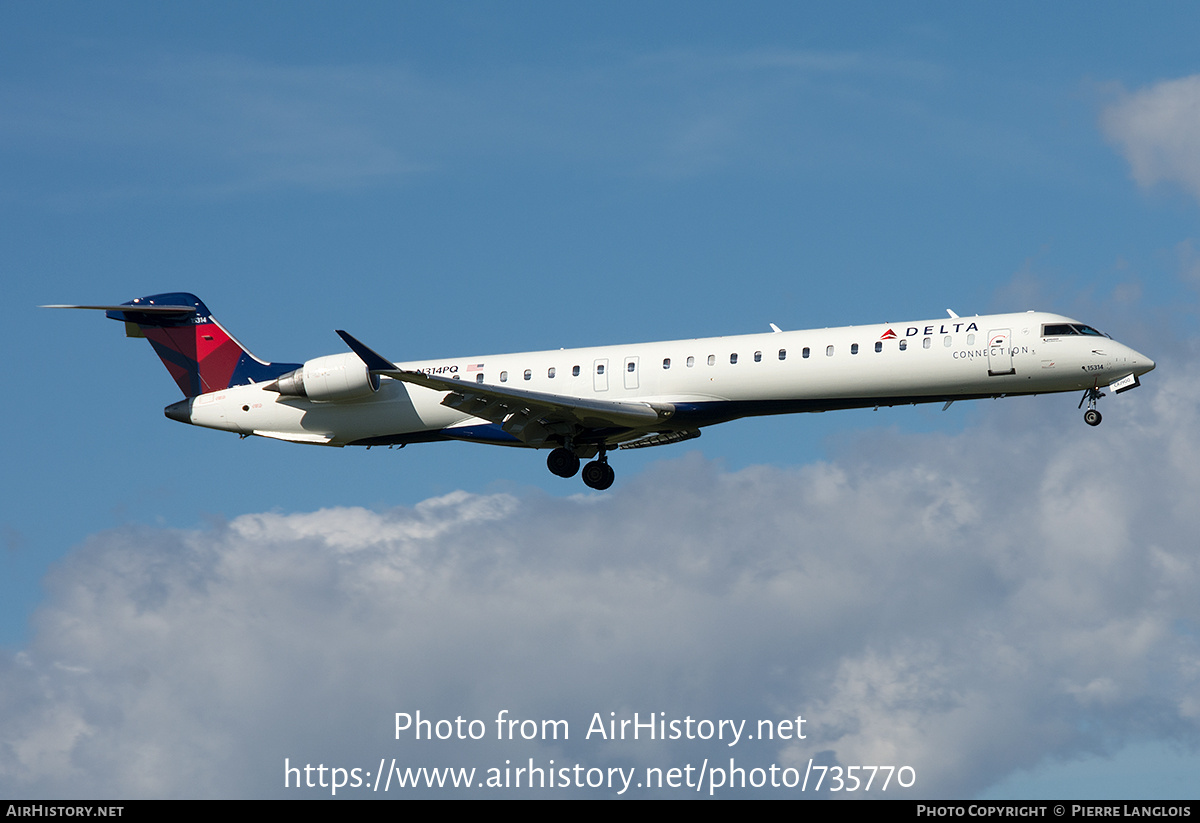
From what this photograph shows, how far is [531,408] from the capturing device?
33.4 metres

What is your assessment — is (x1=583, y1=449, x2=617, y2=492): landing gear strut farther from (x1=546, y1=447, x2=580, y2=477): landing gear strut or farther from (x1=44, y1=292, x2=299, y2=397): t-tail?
(x1=44, y1=292, x2=299, y2=397): t-tail

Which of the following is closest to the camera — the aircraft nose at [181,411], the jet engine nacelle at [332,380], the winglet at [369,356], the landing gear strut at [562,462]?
the winglet at [369,356]

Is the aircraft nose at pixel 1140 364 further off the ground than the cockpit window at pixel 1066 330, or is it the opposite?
the cockpit window at pixel 1066 330

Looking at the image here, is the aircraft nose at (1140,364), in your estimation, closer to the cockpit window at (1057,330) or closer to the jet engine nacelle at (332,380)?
the cockpit window at (1057,330)

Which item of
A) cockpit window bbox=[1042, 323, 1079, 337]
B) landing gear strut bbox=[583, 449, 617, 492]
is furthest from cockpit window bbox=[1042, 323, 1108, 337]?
landing gear strut bbox=[583, 449, 617, 492]

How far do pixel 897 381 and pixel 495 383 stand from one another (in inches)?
380

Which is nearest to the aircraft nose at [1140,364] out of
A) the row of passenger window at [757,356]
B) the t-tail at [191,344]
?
the row of passenger window at [757,356]

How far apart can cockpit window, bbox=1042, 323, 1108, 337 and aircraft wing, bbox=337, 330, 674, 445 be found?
335 inches

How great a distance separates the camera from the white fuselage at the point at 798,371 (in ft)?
106

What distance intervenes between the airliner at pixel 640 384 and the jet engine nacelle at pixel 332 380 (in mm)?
34

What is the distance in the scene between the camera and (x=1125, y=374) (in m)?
32.2
